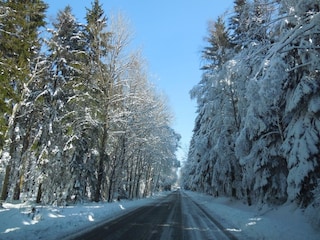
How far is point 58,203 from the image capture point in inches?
787

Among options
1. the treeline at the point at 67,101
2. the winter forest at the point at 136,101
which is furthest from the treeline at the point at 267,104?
the treeline at the point at 67,101

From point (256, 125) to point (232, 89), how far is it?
7673 mm

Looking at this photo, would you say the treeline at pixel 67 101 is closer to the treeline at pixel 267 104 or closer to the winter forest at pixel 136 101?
the winter forest at pixel 136 101

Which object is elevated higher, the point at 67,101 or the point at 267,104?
the point at 67,101

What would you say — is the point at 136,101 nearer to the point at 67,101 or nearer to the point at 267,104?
the point at 67,101

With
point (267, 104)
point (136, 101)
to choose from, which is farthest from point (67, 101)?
point (267, 104)

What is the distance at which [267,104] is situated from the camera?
44.6 ft

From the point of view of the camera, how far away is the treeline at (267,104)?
29.7 ft

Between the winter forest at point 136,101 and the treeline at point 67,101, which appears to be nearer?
the winter forest at point 136,101

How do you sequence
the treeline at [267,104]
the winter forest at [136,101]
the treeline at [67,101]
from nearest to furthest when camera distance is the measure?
the treeline at [267,104] → the winter forest at [136,101] → the treeline at [67,101]

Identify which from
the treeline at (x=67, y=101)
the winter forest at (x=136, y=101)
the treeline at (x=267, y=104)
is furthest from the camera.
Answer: the treeline at (x=67, y=101)

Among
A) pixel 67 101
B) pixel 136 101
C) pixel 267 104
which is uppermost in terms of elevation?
pixel 136 101

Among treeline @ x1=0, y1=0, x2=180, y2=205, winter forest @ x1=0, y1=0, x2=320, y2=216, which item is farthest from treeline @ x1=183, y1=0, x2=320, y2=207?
treeline @ x1=0, y1=0, x2=180, y2=205

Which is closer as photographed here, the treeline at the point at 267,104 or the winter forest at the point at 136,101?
the treeline at the point at 267,104
